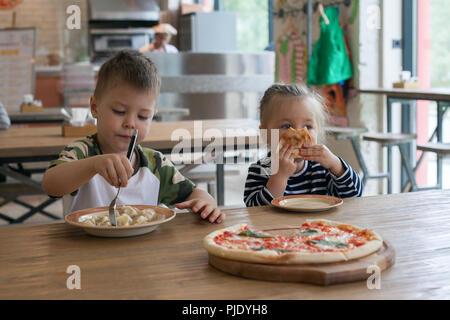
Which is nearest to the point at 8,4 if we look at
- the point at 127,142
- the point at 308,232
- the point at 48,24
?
the point at 48,24

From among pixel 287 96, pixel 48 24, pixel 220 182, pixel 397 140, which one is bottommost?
pixel 220 182

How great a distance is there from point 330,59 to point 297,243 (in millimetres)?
4314

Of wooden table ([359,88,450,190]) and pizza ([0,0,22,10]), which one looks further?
pizza ([0,0,22,10])

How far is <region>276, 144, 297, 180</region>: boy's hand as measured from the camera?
1645 millimetres

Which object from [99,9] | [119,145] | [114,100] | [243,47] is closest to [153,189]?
[119,145]

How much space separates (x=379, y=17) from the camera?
510 centimetres

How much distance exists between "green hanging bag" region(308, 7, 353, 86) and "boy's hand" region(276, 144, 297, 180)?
362 cm

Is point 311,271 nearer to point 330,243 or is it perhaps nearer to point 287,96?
point 330,243

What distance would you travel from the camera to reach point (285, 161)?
1.66 metres

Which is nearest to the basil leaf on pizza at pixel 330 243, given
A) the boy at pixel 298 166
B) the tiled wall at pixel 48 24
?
the boy at pixel 298 166

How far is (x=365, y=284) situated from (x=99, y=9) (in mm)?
8709

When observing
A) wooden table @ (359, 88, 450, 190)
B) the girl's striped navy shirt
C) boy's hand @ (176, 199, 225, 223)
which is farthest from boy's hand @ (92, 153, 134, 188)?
wooden table @ (359, 88, 450, 190)

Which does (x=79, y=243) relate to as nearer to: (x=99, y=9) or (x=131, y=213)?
(x=131, y=213)

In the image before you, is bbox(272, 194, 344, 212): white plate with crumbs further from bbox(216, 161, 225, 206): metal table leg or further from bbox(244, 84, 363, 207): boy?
bbox(216, 161, 225, 206): metal table leg
